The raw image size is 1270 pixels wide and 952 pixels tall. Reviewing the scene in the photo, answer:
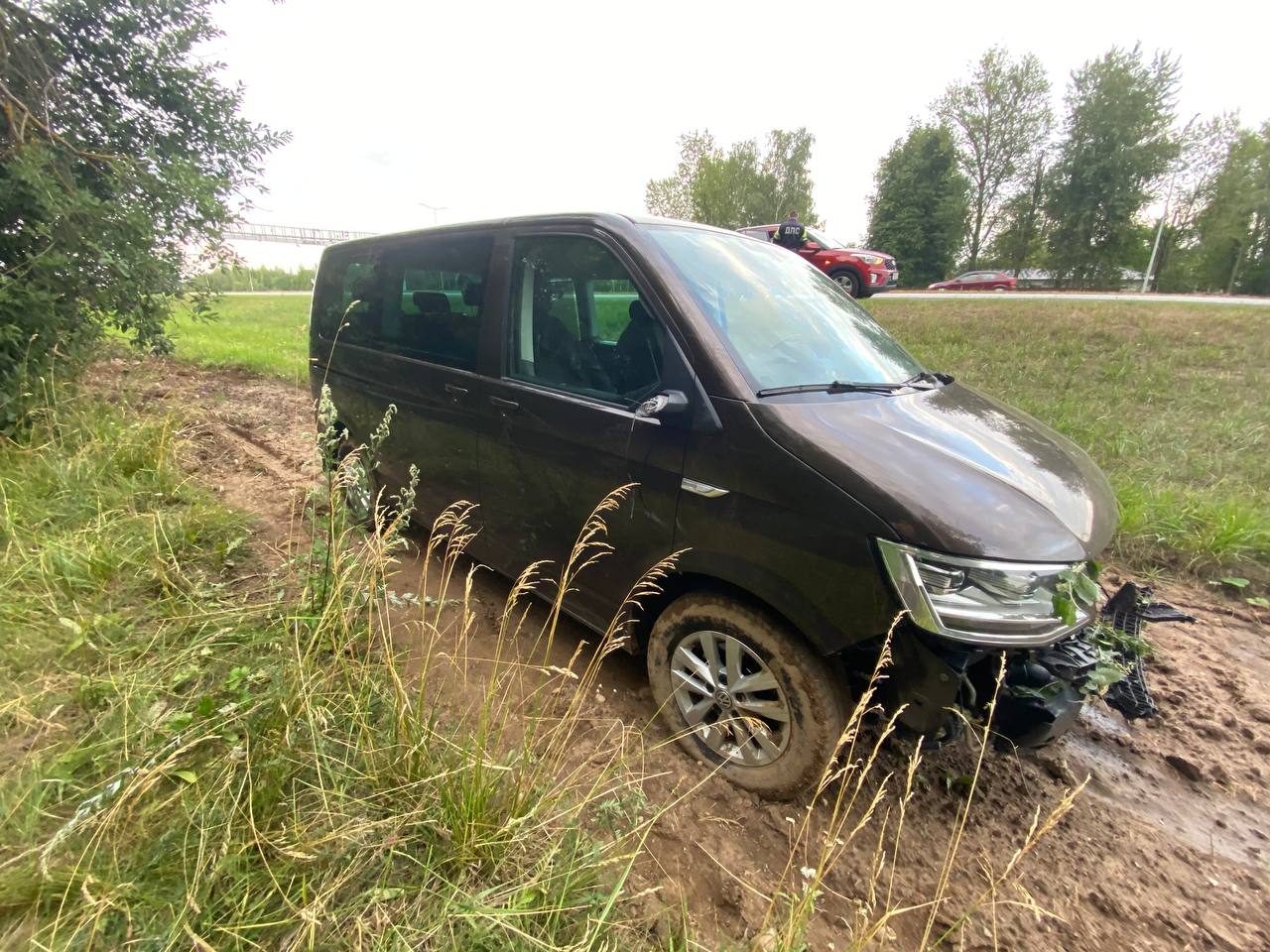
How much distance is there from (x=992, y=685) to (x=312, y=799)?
2093mm

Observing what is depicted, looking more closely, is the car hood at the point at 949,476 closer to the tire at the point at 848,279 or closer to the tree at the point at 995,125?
the tire at the point at 848,279

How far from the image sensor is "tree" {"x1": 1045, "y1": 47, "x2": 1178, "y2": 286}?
28328mm

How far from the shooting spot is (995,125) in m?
33.9

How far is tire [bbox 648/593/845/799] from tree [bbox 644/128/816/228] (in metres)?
43.9

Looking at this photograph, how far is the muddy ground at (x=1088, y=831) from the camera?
68.4 inches

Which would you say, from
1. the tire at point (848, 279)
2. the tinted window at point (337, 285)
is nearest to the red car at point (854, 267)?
the tire at point (848, 279)

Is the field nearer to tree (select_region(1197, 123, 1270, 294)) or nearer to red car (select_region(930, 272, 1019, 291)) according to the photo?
red car (select_region(930, 272, 1019, 291))

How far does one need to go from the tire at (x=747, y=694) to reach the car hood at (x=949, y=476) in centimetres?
59

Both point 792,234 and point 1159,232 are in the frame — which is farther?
point 1159,232

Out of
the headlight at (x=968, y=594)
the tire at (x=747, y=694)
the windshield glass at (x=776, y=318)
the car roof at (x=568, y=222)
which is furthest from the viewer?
the car roof at (x=568, y=222)

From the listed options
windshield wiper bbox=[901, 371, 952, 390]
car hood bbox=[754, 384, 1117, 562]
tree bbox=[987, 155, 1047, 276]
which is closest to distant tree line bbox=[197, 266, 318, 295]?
windshield wiper bbox=[901, 371, 952, 390]

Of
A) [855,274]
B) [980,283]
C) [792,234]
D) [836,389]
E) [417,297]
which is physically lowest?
[836,389]

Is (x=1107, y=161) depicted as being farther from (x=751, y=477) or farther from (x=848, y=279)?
(x=751, y=477)

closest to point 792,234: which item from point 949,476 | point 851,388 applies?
point 851,388
